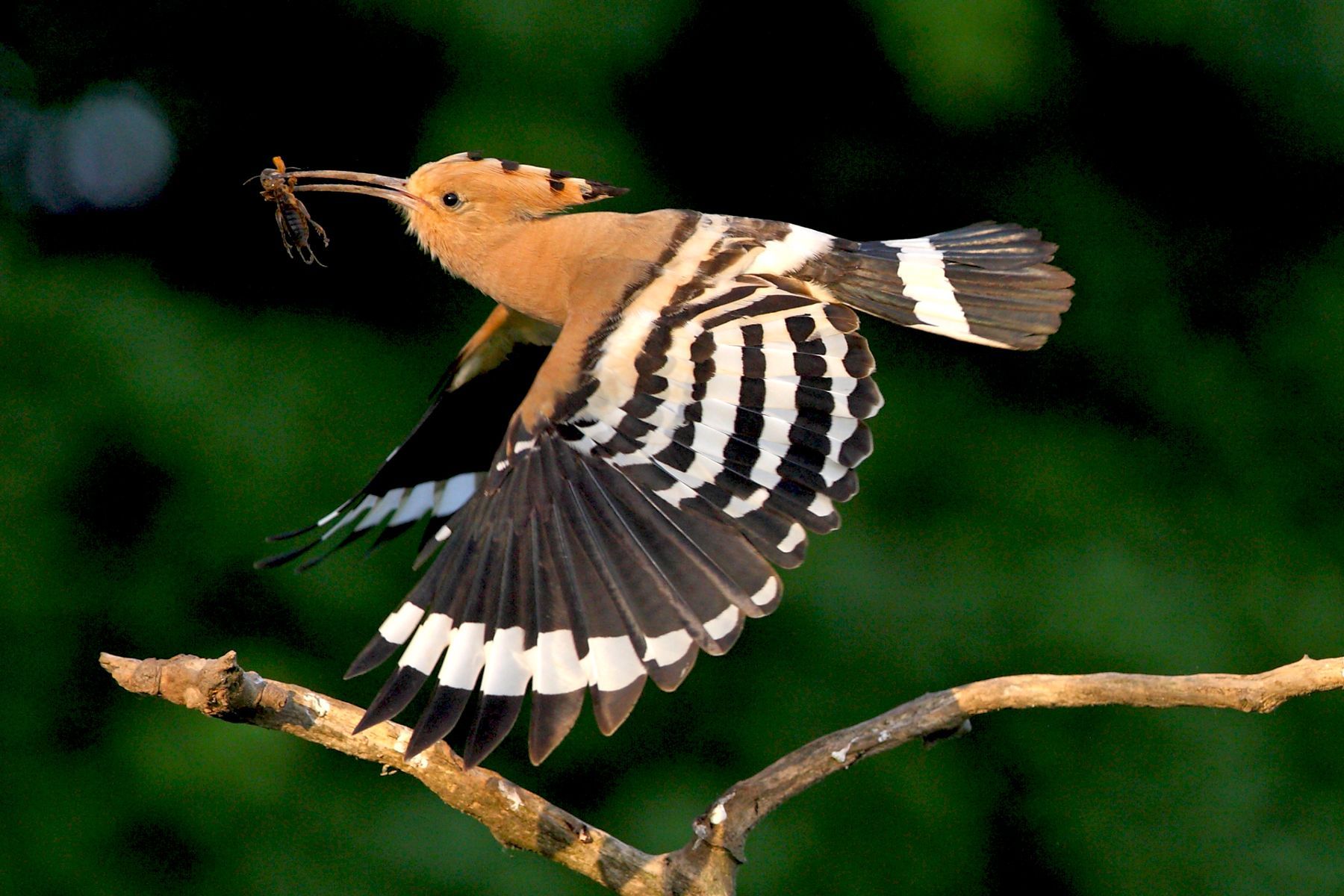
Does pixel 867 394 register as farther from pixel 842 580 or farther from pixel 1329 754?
pixel 1329 754

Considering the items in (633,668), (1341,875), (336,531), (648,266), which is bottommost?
(1341,875)

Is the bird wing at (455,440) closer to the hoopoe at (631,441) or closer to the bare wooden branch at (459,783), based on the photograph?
the hoopoe at (631,441)

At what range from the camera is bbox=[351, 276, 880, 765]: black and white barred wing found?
178cm

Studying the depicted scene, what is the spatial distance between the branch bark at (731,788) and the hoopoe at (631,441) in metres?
0.08

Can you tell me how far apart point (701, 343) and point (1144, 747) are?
2067mm

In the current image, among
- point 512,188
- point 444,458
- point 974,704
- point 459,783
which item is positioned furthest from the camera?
→ point 444,458

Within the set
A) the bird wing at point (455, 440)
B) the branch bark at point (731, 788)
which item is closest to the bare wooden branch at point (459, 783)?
the branch bark at point (731, 788)

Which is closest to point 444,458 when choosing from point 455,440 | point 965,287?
point 455,440

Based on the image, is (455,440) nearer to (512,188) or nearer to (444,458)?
(444,458)

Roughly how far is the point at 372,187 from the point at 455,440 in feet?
1.43

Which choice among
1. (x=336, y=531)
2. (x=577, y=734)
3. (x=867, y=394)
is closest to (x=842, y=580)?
(x=577, y=734)

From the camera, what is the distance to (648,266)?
2178 mm

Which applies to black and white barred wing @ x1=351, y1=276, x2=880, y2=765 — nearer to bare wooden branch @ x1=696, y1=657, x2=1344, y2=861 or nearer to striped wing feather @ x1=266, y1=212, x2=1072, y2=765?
striped wing feather @ x1=266, y1=212, x2=1072, y2=765

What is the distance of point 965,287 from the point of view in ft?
7.84
